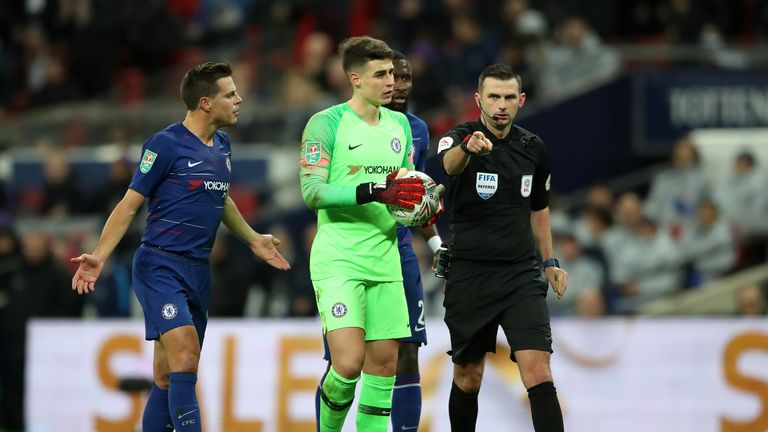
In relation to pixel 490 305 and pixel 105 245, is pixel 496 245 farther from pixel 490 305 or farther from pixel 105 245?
pixel 105 245

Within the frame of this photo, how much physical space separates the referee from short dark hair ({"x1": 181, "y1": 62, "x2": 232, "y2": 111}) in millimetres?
1511

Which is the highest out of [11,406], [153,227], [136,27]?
[136,27]

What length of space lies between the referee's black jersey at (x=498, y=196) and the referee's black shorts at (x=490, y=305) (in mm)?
90

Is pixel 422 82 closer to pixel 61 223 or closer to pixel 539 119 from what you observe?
pixel 539 119

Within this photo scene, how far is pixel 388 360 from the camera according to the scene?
8.59 metres

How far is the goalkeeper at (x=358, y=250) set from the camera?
333 inches

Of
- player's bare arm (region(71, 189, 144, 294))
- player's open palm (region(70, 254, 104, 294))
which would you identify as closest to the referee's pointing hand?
player's bare arm (region(71, 189, 144, 294))

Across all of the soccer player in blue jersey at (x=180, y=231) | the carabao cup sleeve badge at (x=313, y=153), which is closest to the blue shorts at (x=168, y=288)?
the soccer player in blue jersey at (x=180, y=231)

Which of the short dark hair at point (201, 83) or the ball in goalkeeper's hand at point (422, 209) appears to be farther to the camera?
the short dark hair at point (201, 83)

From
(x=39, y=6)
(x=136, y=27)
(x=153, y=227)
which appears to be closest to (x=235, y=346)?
(x=153, y=227)

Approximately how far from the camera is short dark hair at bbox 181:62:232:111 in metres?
8.89

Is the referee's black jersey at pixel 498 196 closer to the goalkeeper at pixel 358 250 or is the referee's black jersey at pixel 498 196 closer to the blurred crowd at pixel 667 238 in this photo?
the goalkeeper at pixel 358 250

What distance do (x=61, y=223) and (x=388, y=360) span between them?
36.2ft

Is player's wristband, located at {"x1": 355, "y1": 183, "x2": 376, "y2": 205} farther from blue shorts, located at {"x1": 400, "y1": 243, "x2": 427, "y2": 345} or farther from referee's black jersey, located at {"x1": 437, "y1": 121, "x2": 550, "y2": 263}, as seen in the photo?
blue shorts, located at {"x1": 400, "y1": 243, "x2": 427, "y2": 345}
